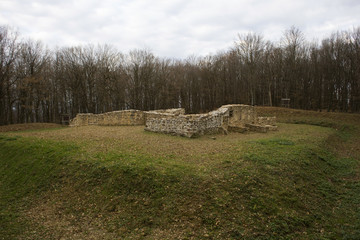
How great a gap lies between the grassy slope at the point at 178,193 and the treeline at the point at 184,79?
21.7m

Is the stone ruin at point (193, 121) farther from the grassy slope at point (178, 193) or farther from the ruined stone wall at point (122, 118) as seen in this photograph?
the grassy slope at point (178, 193)

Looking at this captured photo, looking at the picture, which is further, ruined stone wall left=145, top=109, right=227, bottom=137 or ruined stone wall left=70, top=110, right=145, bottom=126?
ruined stone wall left=70, top=110, right=145, bottom=126

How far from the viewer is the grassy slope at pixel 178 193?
15.8 feet

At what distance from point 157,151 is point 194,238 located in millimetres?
4794

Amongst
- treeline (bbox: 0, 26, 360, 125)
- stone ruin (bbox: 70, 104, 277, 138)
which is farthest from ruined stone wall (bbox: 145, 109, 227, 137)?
treeline (bbox: 0, 26, 360, 125)

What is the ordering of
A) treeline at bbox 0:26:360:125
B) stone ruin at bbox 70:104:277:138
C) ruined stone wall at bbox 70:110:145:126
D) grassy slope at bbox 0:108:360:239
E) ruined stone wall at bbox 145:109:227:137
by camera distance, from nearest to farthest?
grassy slope at bbox 0:108:360:239 → ruined stone wall at bbox 145:109:227:137 → stone ruin at bbox 70:104:277:138 → ruined stone wall at bbox 70:110:145:126 → treeline at bbox 0:26:360:125

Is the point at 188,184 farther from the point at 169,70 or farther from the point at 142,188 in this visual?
the point at 169,70

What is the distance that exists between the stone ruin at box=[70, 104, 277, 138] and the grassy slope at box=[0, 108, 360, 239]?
3035mm

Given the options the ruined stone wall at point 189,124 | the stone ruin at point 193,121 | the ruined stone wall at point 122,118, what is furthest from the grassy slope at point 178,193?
the ruined stone wall at point 122,118

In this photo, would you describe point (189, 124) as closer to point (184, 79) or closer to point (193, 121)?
point (193, 121)

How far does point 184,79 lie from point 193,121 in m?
29.0

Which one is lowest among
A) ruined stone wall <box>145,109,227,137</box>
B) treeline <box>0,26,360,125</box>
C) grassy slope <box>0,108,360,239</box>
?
grassy slope <box>0,108,360,239</box>

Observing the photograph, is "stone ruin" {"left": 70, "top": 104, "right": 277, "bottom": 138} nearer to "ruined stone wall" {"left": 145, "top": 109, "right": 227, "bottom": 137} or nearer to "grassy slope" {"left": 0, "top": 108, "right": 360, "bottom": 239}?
"ruined stone wall" {"left": 145, "top": 109, "right": 227, "bottom": 137}

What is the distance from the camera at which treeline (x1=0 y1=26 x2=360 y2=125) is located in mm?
27125
